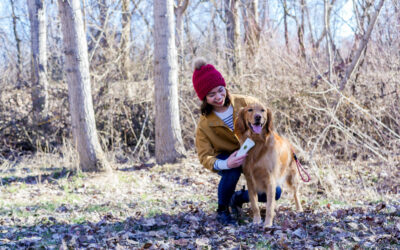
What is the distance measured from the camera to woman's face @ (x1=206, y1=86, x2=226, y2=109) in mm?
4105

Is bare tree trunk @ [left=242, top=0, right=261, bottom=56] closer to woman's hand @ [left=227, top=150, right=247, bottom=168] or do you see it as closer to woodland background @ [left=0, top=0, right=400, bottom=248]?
woodland background @ [left=0, top=0, right=400, bottom=248]

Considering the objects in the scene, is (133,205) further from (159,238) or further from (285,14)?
(285,14)

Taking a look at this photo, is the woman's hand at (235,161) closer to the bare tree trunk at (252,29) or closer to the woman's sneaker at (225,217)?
the woman's sneaker at (225,217)

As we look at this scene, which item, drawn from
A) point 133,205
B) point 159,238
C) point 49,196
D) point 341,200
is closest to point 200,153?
point 159,238

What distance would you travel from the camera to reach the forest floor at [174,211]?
3.43m

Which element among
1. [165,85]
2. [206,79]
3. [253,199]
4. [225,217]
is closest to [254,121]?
[206,79]

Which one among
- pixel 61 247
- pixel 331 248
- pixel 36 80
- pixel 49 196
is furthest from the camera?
pixel 36 80

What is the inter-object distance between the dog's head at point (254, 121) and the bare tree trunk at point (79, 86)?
356cm

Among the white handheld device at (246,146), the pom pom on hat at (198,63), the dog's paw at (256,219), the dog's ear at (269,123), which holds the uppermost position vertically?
the pom pom on hat at (198,63)

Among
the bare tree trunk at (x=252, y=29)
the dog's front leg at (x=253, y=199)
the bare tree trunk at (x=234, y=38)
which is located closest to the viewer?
the dog's front leg at (x=253, y=199)

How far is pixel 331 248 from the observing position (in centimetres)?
307

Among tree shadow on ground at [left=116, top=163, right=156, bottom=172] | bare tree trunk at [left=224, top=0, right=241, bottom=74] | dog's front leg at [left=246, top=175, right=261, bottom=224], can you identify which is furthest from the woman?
bare tree trunk at [left=224, top=0, right=241, bottom=74]

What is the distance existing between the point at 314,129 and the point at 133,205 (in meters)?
4.70

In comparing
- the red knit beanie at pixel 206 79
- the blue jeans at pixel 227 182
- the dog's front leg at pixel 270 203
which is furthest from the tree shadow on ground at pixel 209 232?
the red knit beanie at pixel 206 79
